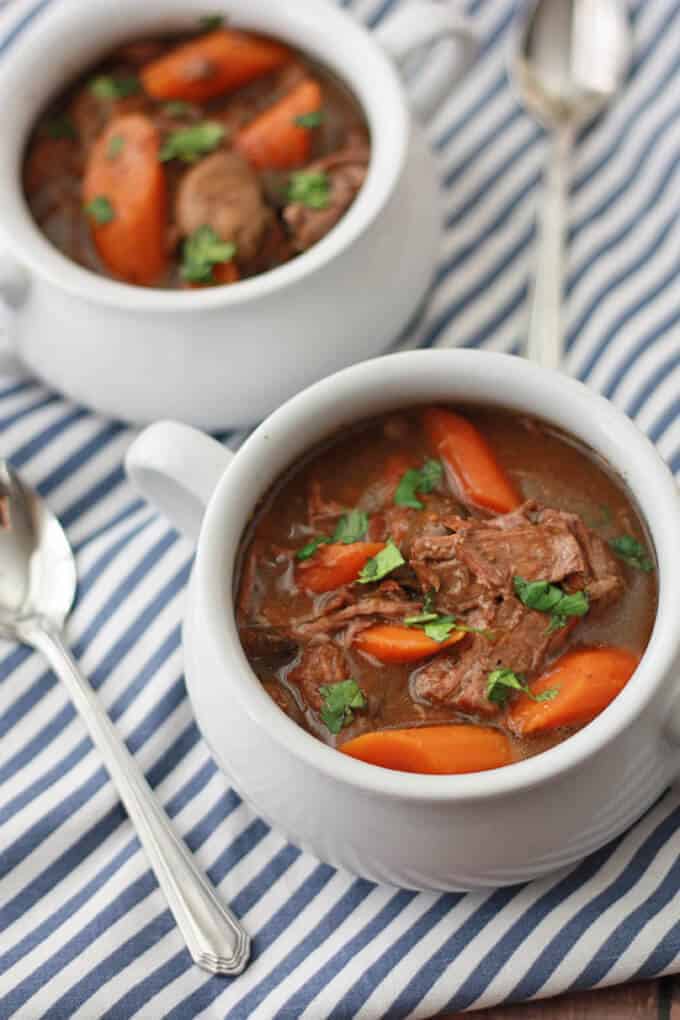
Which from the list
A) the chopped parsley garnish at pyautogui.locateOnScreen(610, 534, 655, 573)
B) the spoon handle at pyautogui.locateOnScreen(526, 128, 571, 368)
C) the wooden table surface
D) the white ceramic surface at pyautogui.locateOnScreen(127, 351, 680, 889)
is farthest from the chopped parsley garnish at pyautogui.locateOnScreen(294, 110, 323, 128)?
the wooden table surface

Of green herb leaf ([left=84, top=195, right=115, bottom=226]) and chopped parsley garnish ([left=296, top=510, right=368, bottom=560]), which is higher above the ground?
green herb leaf ([left=84, top=195, right=115, bottom=226])

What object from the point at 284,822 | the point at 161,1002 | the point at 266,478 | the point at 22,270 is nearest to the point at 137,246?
the point at 22,270

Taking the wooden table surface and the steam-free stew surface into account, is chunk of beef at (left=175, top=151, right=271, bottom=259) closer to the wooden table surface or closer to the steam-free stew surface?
the steam-free stew surface

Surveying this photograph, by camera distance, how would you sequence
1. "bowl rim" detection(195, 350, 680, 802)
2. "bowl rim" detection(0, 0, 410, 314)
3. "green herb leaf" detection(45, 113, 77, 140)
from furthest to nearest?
"green herb leaf" detection(45, 113, 77, 140)
"bowl rim" detection(0, 0, 410, 314)
"bowl rim" detection(195, 350, 680, 802)

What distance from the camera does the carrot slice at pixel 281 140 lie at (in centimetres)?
261

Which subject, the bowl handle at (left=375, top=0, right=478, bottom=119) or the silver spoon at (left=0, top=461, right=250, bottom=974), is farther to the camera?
the bowl handle at (left=375, top=0, right=478, bottom=119)

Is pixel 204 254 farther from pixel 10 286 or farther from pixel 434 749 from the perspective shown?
pixel 434 749

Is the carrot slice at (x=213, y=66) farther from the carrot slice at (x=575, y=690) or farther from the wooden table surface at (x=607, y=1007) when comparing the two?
the wooden table surface at (x=607, y=1007)

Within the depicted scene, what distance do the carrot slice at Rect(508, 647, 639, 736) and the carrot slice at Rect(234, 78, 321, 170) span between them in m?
1.14

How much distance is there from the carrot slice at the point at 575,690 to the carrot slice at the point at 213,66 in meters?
1.37

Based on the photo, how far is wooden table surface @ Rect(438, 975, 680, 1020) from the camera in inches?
83.4

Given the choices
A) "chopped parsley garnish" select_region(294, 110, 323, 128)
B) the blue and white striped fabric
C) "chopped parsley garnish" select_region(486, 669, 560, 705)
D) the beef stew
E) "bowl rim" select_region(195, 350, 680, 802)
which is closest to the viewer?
"bowl rim" select_region(195, 350, 680, 802)

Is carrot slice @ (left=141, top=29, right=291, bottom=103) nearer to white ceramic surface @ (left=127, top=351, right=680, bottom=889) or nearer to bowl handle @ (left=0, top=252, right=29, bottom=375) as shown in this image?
bowl handle @ (left=0, top=252, right=29, bottom=375)

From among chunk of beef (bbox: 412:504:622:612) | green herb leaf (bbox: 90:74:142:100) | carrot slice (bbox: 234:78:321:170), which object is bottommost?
chunk of beef (bbox: 412:504:622:612)
